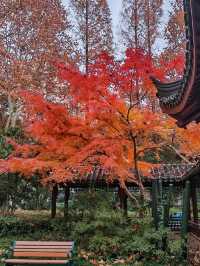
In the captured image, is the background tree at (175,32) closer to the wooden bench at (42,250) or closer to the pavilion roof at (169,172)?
the pavilion roof at (169,172)

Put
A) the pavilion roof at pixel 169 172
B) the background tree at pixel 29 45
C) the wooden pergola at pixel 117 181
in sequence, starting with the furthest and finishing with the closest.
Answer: the background tree at pixel 29 45, the pavilion roof at pixel 169 172, the wooden pergola at pixel 117 181

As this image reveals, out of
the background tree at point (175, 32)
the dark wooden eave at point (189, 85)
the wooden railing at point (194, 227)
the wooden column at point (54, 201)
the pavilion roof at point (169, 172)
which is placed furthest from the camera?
the background tree at point (175, 32)

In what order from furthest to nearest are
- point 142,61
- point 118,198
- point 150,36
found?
point 150,36
point 118,198
point 142,61

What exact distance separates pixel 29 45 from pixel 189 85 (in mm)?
20210

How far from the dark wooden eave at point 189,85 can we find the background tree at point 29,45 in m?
17.2

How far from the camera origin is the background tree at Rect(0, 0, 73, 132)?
2317 cm

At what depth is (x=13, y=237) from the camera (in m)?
16.7

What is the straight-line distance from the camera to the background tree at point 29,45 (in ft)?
76.0

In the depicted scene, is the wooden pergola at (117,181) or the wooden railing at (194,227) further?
the wooden pergola at (117,181)

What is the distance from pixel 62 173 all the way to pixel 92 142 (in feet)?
7.52

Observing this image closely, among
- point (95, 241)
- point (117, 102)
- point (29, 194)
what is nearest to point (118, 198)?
point (29, 194)

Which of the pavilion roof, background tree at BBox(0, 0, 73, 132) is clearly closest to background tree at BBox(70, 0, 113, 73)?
background tree at BBox(0, 0, 73, 132)

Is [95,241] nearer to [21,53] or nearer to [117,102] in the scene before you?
[117,102]

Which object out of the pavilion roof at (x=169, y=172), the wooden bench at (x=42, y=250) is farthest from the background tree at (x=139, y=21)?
the wooden bench at (x=42, y=250)
